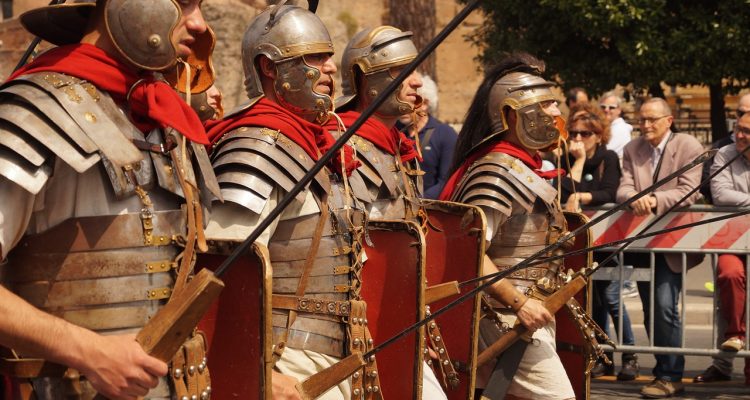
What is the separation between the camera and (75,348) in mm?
2969

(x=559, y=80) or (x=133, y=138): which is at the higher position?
(x=559, y=80)

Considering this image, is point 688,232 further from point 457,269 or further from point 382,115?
point 382,115

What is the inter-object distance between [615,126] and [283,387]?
23.7 ft

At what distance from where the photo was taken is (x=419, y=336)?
16.0ft

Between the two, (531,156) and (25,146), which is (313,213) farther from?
(531,156)

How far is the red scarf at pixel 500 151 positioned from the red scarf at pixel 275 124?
1.87 m

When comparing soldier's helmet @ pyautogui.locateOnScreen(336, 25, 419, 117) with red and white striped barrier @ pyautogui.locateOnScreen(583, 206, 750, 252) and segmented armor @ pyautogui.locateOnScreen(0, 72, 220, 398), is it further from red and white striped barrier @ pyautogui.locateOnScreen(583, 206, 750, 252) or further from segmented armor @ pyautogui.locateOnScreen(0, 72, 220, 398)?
red and white striped barrier @ pyautogui.locateOnScreen(583, 206, 750, 252)

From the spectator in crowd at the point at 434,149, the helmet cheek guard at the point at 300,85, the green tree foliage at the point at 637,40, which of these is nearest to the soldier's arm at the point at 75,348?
the helmet cheek guard at the point at 300,85

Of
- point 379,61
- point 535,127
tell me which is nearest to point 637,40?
point 535,127

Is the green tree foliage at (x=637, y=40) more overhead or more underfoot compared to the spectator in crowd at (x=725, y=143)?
more overhead

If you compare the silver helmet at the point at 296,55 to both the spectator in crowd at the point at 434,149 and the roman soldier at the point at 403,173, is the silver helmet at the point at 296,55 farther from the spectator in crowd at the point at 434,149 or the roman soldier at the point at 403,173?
the spectator in crowd at the point at 434,149

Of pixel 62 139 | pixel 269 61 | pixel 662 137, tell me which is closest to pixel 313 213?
pixel 269 61

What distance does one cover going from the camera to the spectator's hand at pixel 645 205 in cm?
823

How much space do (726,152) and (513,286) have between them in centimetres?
309
